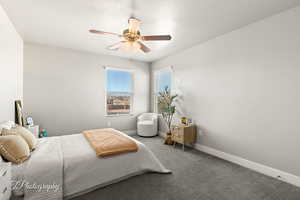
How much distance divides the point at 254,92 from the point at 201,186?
1883mm

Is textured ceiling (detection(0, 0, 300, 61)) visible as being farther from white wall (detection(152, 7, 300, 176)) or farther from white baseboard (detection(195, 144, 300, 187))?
white baseboard (detection(195, 144, 300, 187))

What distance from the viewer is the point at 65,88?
13.1 ft

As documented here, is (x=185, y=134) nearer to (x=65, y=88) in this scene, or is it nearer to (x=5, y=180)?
(x=5, y=180)

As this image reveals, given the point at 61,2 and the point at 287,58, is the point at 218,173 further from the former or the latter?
the point at 61,2

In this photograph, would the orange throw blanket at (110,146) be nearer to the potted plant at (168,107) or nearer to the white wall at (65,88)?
the potted plant at (168,107)

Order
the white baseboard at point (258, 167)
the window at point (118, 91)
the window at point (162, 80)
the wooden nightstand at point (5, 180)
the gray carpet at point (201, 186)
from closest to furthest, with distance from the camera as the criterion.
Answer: the wooden nightstand at point (5, 180) → the gray carpet at point (201, 186) → the white baseboard at point (258, 167) → the window at point (162, 80) → the window at point (118, 91)

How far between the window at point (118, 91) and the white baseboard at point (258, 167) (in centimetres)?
293

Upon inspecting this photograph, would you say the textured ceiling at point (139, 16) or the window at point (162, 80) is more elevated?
the textured ceiling at point (139, 16)

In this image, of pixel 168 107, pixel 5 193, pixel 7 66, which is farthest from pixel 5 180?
pixel 168 107

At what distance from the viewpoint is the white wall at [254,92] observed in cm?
215

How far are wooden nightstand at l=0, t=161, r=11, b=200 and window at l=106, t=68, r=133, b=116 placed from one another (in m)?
3.23

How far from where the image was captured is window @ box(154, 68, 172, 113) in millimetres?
4594

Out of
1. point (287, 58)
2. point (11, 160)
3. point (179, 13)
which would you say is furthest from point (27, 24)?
point (287, 58)

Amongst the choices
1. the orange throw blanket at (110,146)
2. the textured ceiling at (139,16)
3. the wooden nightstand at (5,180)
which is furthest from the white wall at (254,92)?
the wooden nightstand at (5,180)
